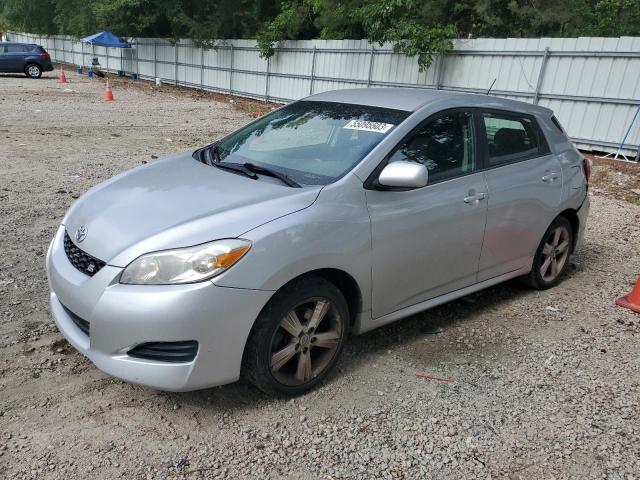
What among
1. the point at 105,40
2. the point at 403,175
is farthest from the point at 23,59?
the point at 403,175

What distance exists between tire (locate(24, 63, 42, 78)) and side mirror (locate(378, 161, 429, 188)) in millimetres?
28510

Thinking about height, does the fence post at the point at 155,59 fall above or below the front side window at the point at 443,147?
below

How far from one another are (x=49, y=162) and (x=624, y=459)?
877cm

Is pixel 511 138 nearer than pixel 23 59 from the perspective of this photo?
Yes

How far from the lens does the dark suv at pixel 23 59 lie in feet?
84.7

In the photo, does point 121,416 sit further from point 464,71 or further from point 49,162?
point 464,71

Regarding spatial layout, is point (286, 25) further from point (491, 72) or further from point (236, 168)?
point (236, 168)

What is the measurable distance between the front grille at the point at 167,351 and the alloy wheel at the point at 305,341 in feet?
1.48

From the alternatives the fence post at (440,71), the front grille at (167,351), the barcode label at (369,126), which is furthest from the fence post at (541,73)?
the front grille at (167,351)

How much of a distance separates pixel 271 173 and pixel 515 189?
1.91 m

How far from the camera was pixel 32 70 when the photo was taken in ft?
87.8

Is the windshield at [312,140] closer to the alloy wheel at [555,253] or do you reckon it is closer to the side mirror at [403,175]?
the side mirror at [403,175]

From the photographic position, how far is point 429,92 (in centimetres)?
412

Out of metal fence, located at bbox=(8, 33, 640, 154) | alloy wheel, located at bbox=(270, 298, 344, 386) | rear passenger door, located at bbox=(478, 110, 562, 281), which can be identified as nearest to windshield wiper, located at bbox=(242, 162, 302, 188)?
alloy wheel, located at bbox=(270, 298, 344, 386)
